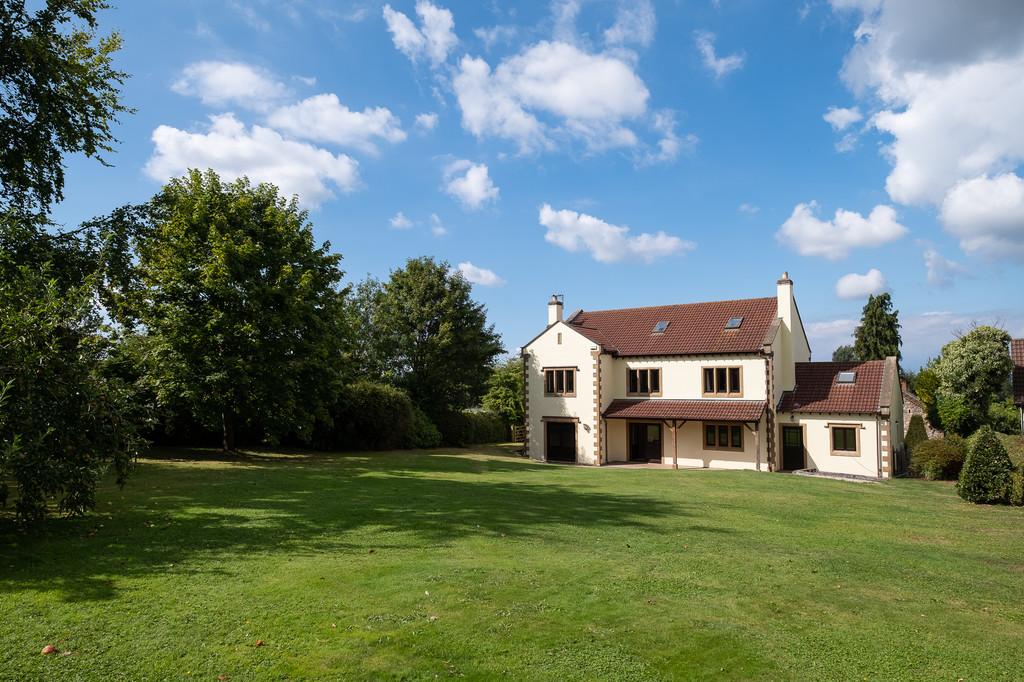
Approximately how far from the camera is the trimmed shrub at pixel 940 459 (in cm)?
2678

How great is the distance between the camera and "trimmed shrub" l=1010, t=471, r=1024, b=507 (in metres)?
18.5

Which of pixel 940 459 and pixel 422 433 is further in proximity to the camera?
pixel 422 433

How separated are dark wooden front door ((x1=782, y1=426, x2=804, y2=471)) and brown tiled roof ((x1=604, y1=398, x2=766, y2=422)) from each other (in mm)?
2246

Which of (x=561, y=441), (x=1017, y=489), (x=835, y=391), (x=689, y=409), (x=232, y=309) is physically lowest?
(x=1017, y=489)

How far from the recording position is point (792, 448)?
3123cm

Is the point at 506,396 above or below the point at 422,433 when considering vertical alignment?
above

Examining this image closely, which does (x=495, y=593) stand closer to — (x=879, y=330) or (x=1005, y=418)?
(x=1005, y=418)

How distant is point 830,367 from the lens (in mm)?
32938

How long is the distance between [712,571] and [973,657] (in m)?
3.53

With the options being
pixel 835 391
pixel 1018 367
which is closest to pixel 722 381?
pixel 835 391

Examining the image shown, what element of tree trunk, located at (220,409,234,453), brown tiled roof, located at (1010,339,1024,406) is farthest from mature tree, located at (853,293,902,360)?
tree trunk, located at (220,409,234,453)

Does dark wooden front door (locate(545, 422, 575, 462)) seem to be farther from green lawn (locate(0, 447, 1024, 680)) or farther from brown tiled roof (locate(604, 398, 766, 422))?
green lawn (locate(0, 447, 1024, 680))

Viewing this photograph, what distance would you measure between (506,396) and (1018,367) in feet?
113

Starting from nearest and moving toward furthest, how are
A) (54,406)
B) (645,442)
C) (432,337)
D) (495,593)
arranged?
(495,593), (54,406), (645,442), (432,337)
